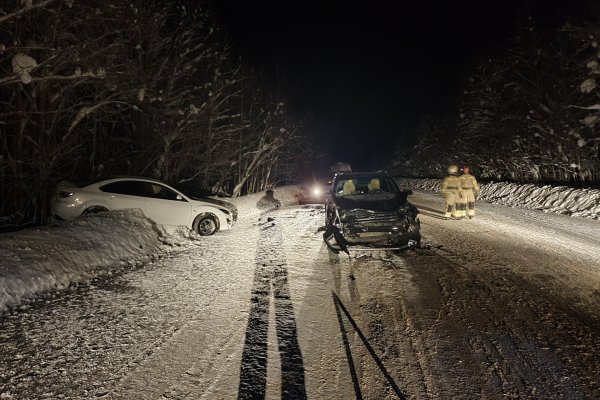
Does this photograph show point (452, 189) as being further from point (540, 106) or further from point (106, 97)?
Result: point (106, 97)

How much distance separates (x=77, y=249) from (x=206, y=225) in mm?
3889

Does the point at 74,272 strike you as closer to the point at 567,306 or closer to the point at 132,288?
the point at 132,288

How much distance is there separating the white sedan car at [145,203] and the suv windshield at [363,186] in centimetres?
367

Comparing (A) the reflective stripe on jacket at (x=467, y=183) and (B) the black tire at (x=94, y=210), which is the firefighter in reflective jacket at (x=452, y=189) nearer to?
(A) the reflective stripe on jacket at (x=467, y=183)

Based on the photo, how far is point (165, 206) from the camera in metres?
10.1

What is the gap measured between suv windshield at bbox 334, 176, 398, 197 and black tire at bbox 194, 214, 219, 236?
3.77m

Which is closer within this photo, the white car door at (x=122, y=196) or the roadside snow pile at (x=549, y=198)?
the white car door at (x=122, y=196)

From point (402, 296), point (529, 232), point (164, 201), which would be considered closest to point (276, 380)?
point (402, 296)

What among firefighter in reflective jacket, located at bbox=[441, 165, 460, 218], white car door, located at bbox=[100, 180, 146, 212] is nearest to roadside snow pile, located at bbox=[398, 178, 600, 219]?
firefighter in reflective jacket, located at bbox=[441, 165, 460, 218]

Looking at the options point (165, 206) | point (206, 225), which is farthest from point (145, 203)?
point (206, 225)

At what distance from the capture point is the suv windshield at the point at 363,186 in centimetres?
927

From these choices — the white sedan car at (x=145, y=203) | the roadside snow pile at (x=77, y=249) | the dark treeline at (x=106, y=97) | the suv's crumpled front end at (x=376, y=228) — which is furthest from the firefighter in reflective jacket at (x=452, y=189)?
the dark treeline at (x=106, y=97)

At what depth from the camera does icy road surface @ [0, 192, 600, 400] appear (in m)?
3.28

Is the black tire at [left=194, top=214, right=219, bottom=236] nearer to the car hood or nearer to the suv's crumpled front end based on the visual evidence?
the car hood
